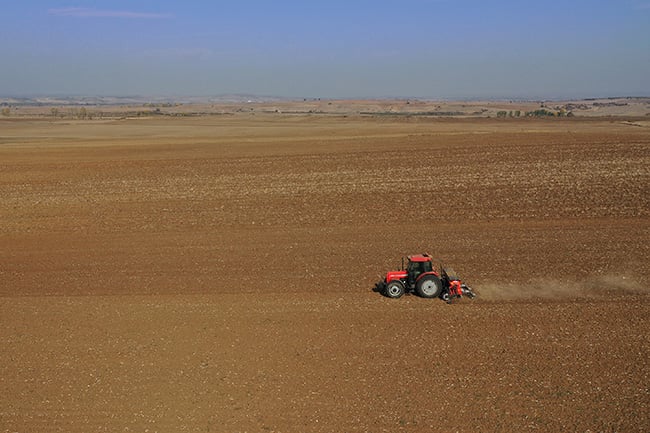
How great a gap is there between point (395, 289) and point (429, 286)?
0.93 meters

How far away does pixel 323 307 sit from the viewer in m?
15.5

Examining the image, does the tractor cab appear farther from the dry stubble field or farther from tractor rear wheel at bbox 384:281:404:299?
the dry stubble field

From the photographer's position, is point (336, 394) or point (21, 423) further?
point (336, 394)

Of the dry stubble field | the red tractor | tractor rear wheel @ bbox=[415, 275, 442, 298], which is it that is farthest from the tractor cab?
the dry stubble field

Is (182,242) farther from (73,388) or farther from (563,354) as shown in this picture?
(563,354)

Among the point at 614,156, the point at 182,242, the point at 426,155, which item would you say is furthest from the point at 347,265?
the point at 614,156

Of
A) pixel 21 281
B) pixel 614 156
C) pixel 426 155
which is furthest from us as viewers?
pixel 426 155

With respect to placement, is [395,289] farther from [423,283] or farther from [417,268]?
[417,268]

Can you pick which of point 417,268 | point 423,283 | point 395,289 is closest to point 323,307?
point 395,289

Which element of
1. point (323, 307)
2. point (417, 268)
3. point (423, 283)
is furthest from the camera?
point (417, 268)

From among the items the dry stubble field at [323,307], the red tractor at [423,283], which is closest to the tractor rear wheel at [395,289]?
the red tractor at [423,283]

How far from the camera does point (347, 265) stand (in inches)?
756

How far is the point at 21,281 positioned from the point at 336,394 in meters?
12.4

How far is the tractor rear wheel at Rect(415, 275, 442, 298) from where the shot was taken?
52.0 ft
